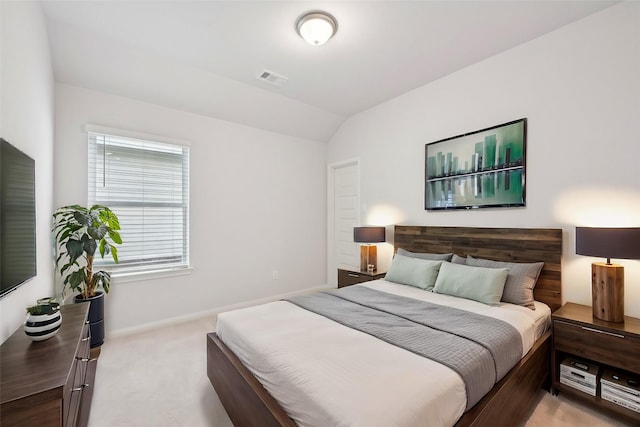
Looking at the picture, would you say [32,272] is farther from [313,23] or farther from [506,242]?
[506,242]

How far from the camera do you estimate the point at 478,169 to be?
9.71 ft

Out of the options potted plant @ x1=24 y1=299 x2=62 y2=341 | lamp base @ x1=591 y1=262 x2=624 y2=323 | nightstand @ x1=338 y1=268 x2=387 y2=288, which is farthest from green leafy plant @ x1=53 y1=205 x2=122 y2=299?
lamp base @ x1=591 y1=262 x2=624 y2=323

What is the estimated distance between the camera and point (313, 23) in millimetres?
2252

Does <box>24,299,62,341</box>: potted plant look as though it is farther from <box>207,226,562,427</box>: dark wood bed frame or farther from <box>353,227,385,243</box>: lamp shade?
<box>353,227,385,243</box>: lamp shade

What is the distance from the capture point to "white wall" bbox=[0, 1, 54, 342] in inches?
57.3

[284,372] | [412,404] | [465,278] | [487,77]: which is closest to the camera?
[412,404]

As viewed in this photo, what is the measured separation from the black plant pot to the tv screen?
96 centimetres

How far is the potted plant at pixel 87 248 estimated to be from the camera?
246 cm

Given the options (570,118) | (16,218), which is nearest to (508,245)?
(570,118)

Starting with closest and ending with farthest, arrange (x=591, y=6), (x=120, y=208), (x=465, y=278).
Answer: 1. (x=591, y=6)
2. (x=465, y=278)
3. (x=120, y=208)

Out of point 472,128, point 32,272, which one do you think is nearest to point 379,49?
point 472,128

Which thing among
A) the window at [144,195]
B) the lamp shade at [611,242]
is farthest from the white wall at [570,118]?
the window at [144,195]

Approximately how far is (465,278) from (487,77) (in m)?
2.07

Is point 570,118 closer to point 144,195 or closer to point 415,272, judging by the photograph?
point 415,272
